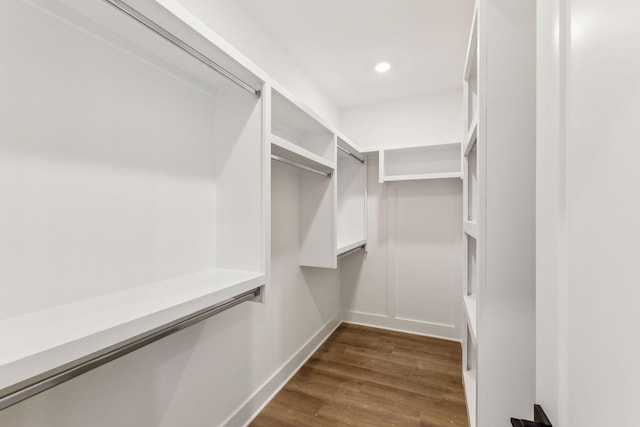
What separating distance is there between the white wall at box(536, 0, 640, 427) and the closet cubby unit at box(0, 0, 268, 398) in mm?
979

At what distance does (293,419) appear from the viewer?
5.68ft

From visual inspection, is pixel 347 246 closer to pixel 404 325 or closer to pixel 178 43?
pixel 404 325

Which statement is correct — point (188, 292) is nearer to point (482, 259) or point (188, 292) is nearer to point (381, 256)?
point (482, 259)

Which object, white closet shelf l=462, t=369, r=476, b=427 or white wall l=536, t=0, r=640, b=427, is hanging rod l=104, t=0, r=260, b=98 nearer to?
white wall l=536, t=0, r=640, b=427

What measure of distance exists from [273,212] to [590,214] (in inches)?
68.2

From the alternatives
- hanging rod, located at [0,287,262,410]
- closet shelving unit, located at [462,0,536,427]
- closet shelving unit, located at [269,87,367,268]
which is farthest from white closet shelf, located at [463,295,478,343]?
hanging rod, located at [0,287,262,410]

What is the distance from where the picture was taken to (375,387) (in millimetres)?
2037

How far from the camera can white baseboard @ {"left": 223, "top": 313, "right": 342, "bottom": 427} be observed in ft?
5.47

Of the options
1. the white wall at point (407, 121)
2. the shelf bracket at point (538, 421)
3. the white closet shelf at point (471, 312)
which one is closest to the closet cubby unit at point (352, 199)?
the white wall at point (407, 121)

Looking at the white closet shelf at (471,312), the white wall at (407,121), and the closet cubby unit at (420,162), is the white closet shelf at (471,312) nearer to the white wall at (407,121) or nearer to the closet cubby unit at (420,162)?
the closet cubby unit at (420,162)

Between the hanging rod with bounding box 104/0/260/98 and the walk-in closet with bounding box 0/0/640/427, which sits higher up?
the hanging rod with bounding box 104/0/260/98

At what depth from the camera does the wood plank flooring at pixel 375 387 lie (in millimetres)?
1738

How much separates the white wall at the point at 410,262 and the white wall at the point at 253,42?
1.11 meters

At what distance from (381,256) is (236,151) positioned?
2191 mm
